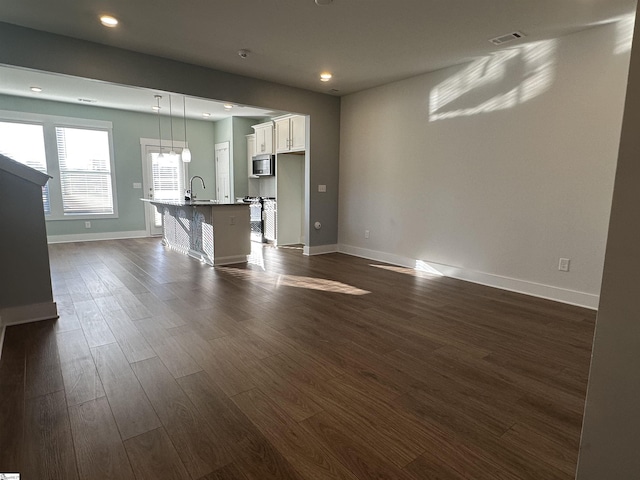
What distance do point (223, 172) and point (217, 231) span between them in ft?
12.9

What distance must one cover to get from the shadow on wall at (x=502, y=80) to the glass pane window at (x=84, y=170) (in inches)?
257

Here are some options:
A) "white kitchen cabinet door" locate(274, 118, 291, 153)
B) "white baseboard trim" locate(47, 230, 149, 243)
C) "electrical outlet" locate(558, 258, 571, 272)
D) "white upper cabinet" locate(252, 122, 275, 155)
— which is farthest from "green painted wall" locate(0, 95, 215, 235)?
"electrical outlet" locate(558, 258, 571, 272)

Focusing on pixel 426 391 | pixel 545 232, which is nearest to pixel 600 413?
pixel 426 391

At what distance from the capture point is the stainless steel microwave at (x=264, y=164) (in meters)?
7.14

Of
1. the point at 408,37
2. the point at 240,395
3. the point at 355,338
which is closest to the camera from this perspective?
the point at 240,395

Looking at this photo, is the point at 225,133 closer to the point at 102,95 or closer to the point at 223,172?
the point at 223,172

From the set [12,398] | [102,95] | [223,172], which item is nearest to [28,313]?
[12,398]

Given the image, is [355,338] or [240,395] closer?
[240,395]

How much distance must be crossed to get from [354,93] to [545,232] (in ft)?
11.7

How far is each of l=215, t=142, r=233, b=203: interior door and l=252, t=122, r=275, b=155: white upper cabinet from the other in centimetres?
103

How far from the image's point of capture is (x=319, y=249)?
6.04 m

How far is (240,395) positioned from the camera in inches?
75.5

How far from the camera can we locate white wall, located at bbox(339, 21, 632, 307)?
3287 millimetres

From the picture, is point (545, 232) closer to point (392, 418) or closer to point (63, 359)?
point (392, 418)
